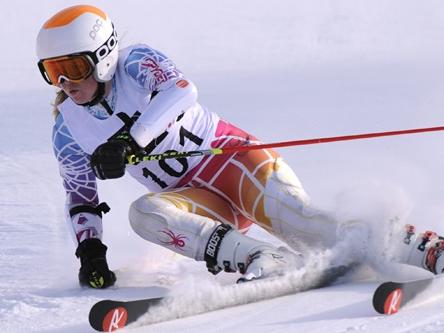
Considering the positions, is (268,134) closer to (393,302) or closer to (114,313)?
(393,302)

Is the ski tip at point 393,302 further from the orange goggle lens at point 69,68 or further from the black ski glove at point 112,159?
the orange goggle lens at point 69,68

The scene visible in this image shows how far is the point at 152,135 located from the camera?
3.69 meters

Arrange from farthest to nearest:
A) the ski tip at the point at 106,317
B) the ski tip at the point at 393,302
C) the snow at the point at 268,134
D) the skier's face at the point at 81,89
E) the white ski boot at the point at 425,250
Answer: the skier's face at the point at 81,89 < the white ski boot at the point at 425,250 < the snow at the point at 268,134 < the ski tip at the point at 393,302 < the ski tip at the point at 106,317

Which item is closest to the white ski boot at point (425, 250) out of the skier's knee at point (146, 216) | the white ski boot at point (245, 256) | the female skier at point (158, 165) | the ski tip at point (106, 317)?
the female skier at point (158, 165)

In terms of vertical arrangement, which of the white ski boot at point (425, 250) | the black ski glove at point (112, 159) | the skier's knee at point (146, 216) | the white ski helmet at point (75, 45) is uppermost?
the white ski helmet at point (75, 45)

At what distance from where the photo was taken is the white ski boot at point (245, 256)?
11.5ft

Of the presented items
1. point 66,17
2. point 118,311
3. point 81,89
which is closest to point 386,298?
point 118,311

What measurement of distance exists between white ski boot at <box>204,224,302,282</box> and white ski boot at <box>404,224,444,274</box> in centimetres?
42

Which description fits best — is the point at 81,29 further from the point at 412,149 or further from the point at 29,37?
the point at 29,37

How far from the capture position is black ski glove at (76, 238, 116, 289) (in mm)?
3848

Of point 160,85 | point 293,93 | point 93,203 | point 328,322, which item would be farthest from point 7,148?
point 328,322

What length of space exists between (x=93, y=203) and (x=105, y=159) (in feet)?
2.38

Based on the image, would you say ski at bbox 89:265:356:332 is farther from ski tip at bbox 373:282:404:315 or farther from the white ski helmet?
the white ski helmet

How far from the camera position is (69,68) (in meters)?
3.78
